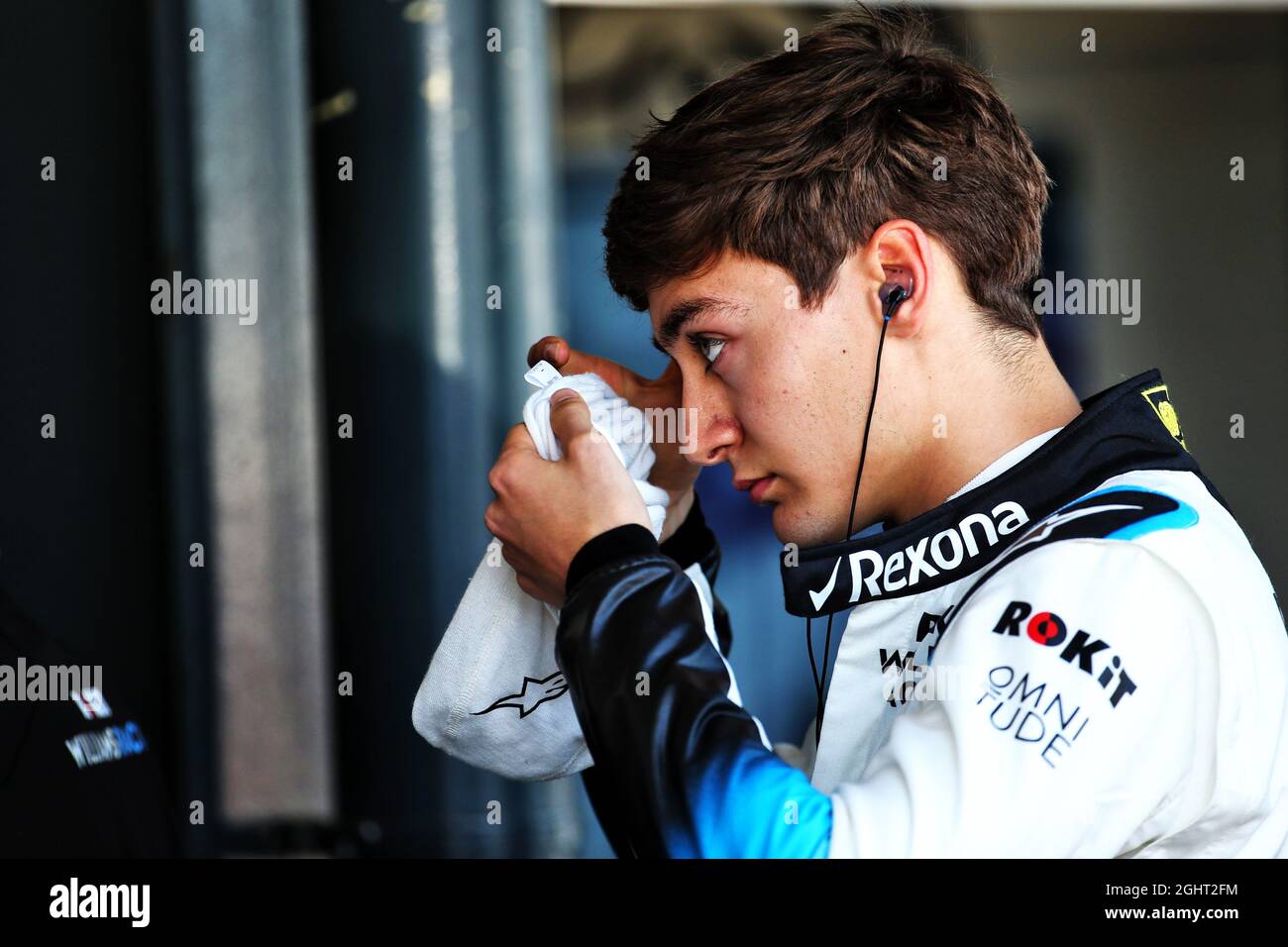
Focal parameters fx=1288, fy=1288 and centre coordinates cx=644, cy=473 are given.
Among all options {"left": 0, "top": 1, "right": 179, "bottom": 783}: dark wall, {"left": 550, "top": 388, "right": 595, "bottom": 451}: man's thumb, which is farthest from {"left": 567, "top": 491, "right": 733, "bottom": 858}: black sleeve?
{"left": 0, "top": 1, "right": 179, "bottom": 783}: dark wall

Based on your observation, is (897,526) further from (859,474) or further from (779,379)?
(779,379)

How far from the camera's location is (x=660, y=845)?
868mm

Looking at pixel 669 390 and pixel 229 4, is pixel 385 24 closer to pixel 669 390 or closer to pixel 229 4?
pixel 229 4

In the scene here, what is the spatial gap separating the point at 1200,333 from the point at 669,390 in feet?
6.61

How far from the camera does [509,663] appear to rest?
1187 mm

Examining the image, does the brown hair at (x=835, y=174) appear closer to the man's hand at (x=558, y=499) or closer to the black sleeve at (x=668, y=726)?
the man's hand at (x=558, y=499)

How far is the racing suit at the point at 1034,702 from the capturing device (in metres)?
0.80

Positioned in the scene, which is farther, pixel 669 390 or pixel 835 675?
pixel 669 390

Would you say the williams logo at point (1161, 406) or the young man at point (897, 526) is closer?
the young man at point (897, 526)

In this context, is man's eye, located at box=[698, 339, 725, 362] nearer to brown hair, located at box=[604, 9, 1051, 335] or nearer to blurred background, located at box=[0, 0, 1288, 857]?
brown hair, located at box=[604, 9, 1051, 335]

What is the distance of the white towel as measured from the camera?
46.5 inches

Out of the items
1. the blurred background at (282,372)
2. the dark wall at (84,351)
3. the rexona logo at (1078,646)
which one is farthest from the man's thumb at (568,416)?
the dark wall at (84,351)

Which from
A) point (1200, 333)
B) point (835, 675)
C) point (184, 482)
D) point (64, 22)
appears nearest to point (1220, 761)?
point (835, 675)

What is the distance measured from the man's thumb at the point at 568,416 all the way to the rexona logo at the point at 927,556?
0.24 metres
